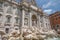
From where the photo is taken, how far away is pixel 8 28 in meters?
22.2

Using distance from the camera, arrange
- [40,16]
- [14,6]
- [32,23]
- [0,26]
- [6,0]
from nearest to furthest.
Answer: [0,26] → [6,0] → [14,6] → [32,23] → [40,16]

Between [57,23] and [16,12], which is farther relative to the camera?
[57,23]

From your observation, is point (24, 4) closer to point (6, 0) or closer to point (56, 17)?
point (6, 0)

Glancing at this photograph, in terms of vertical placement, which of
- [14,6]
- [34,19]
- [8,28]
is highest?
[14,6]

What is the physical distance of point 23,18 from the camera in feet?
80.7

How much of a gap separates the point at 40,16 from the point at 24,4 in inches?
283

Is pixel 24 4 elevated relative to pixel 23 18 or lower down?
elevated

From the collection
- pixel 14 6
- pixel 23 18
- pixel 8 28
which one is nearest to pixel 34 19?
pixel 23 18

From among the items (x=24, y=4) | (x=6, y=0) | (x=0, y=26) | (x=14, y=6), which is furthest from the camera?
(x=24, y=4)

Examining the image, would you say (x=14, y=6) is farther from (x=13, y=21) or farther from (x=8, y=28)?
(x=8, y=28)

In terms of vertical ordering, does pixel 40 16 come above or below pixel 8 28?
above

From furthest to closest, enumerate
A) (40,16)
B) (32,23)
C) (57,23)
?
(57,23) < (40,16) < (32,23)

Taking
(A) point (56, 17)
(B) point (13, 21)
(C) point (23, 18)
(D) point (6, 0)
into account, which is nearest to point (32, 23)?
(C) point (23, 18)

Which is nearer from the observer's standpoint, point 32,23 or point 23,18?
point 23,18
